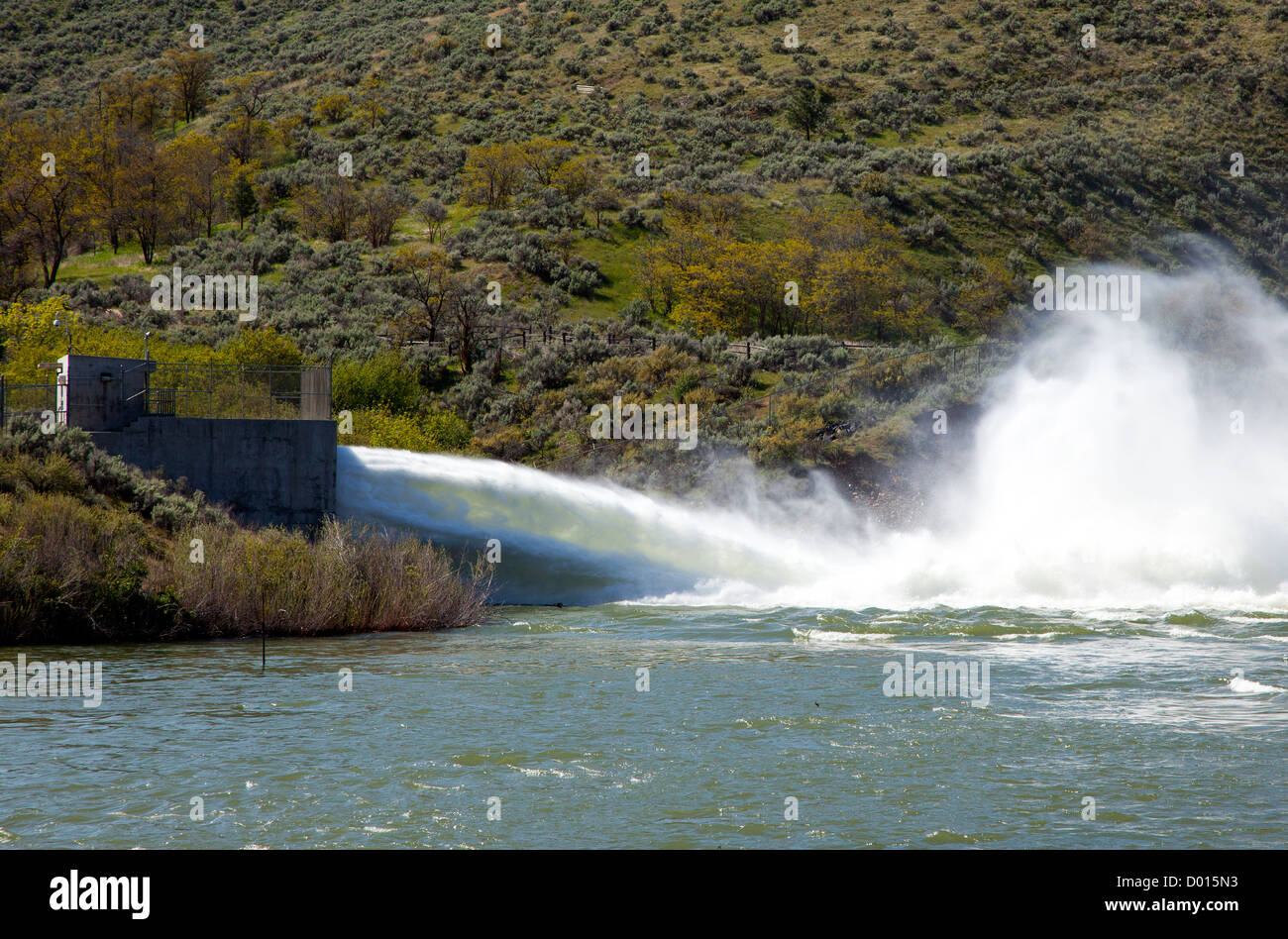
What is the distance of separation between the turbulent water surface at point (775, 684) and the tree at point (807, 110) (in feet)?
194

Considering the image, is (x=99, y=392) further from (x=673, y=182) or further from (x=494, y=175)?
(x=673, y=182)

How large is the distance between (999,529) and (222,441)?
22.6m

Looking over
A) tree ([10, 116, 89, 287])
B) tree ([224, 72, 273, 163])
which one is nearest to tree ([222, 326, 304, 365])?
tree ([10, 116, 89, 287])

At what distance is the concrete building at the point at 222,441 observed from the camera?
29.8m

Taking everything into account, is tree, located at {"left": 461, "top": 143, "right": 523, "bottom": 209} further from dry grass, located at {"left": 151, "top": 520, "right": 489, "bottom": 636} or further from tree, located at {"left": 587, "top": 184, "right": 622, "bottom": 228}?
dry grass, located at {"left": 151, "top": 520, "right": 489, "bottom": 636}

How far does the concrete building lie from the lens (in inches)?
1172

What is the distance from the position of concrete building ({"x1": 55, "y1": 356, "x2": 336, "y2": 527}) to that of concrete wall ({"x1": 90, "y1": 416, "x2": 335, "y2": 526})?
25 millimetres

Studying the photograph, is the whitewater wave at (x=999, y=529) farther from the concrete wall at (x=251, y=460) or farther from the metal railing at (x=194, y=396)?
the metal railing at (x=194, y=396)

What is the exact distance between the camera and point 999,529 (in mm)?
37000

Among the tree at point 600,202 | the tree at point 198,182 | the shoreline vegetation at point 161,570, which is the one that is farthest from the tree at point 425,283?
the shoreline vegetation at point 161,570

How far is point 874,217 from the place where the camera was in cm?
7869

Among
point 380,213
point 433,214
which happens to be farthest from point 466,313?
point 433,214
